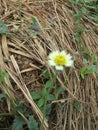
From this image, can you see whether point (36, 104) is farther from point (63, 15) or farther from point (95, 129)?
point (63, 15)

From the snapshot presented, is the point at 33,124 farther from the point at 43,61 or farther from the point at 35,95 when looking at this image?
the point at 43,61

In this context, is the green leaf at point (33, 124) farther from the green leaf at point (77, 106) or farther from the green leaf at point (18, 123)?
the green leaf at point (77, 106)

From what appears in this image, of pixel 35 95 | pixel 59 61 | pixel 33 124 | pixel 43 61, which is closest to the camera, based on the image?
pixel 59 61

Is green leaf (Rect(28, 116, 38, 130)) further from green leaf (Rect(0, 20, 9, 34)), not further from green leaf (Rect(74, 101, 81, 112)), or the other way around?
green leaf (Rect(0, 20, 9, 34))

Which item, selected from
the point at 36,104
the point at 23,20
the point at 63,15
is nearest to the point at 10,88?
the point at 36,104

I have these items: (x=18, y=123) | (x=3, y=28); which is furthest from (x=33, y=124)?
(x=3, y=28)

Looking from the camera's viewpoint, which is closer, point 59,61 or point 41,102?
point 59,61

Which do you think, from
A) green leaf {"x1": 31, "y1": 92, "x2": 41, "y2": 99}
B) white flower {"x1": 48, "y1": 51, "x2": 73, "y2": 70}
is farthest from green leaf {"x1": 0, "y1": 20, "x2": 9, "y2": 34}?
white flower {"x1": 48, "y1": 51, "x2": 73, "y2": 70}
